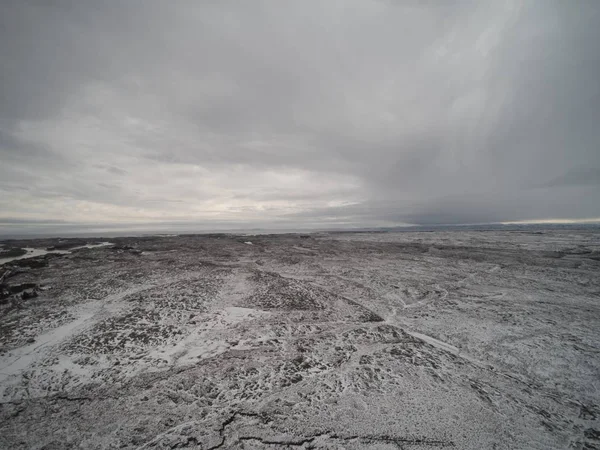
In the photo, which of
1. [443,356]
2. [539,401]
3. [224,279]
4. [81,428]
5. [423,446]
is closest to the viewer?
[423,446]

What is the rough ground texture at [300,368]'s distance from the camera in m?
4.91

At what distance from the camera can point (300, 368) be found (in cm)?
707

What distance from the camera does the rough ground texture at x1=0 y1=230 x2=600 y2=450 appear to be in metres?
4.91

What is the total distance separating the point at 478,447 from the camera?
4598 mm

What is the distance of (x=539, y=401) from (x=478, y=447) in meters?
2.54

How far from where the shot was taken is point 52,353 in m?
7.87

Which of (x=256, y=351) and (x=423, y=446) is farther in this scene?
(x=256, y=351)

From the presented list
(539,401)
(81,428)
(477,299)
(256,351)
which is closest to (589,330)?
(477,299)

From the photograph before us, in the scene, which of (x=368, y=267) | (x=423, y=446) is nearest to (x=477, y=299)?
(x=368, y=267)

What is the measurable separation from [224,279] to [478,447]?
51.0ft

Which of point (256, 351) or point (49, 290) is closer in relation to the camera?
point (256, 351)

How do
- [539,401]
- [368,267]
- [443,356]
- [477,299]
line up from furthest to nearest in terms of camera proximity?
1. [368,267]
2. [477,299]
3. [443,356]
4. [539,401]

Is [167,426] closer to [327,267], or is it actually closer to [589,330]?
[589,330]

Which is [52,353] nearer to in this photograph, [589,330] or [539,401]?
[539,401]
